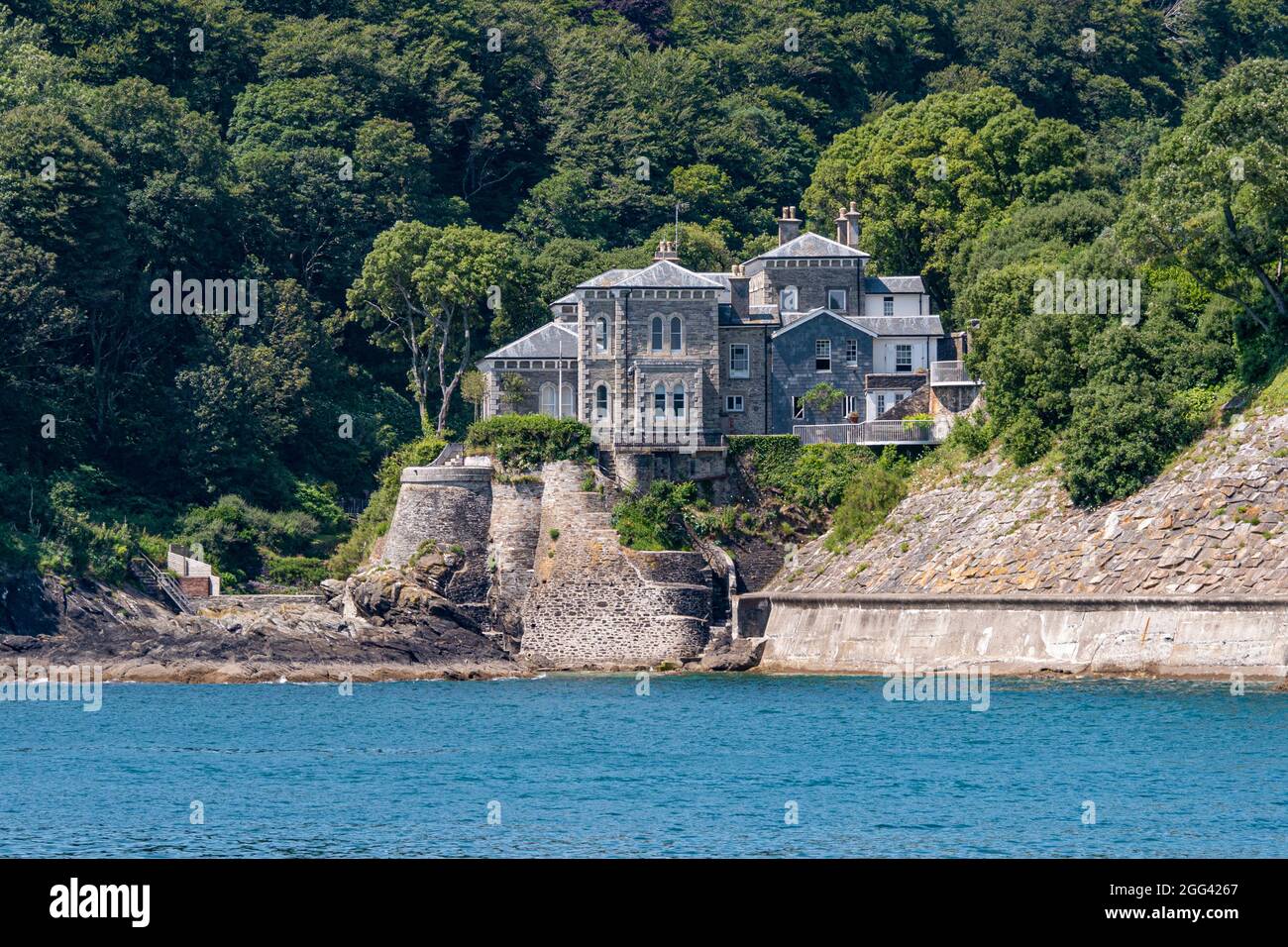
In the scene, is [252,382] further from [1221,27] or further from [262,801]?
[1221,27]

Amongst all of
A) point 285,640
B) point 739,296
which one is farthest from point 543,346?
point 285,640

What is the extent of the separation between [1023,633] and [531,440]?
17459 millimetres

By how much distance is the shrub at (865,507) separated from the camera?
227ft

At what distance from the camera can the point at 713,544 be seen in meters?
70.1

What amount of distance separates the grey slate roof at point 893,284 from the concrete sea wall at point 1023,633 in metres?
15.1

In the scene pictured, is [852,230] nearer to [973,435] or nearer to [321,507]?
[973,435]

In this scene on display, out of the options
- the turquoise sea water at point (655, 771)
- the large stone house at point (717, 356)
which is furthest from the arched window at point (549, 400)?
the turquoise sea water at point (655, 771)

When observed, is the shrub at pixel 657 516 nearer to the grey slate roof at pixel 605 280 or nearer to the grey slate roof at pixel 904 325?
the grey slate roof at pixel 605 280

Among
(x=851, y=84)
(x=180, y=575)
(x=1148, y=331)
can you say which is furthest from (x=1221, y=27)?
(x=180, y=575)

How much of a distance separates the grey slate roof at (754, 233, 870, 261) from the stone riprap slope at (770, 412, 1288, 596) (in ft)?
37.7

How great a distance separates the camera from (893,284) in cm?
7906

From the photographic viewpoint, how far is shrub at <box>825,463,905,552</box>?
227 ft

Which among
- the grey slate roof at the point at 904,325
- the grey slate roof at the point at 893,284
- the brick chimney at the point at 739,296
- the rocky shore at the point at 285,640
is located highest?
the grey slate roof at the point at 893,284

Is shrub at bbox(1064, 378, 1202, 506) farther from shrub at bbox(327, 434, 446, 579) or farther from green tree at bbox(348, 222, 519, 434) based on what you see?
green tree at bbox(348, 222, 519, 434)
